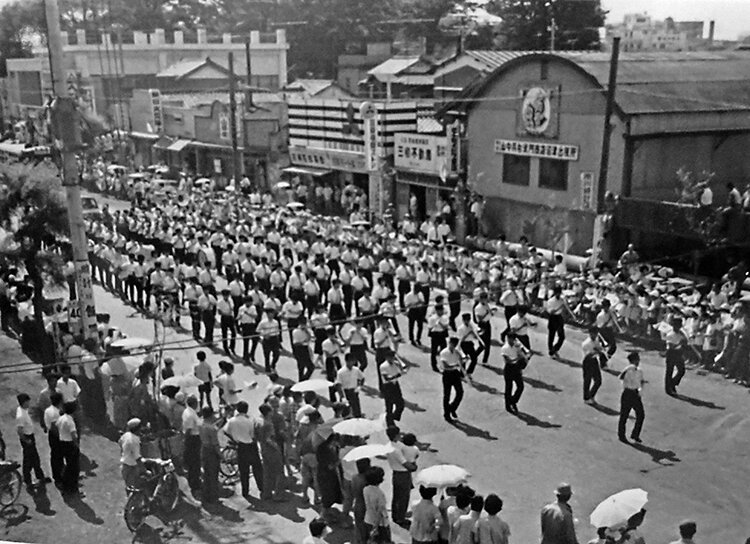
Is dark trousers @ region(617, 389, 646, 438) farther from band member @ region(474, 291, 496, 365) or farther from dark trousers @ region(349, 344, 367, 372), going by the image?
dark trousers @ region(349, 344, 367, 372)

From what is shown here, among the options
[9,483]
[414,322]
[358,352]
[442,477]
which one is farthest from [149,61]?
[442,477]

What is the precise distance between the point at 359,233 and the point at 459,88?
1391 cm

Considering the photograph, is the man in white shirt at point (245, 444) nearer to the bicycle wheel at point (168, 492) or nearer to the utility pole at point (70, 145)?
the bicycle wheel at point (168, 492)

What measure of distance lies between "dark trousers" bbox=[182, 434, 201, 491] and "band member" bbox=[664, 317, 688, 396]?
7.36 meters

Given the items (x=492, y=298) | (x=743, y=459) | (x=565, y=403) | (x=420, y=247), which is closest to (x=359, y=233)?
(x=420, y=247)

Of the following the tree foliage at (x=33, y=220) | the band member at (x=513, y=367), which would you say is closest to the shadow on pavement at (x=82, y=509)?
the band member at (x=513, y=367)

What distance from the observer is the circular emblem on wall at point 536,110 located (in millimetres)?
24344

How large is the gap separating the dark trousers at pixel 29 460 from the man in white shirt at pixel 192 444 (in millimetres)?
1955

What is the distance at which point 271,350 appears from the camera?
50.6ft

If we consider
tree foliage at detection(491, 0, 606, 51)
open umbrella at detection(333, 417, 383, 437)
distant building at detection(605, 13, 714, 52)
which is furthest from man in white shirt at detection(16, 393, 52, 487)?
tree foliage at detection(491, 0, 606, 51)

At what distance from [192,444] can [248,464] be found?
74 cm

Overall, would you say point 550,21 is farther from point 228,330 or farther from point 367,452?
point 367,452

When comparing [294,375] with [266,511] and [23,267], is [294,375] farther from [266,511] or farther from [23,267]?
[23,267]

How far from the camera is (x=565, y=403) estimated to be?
44.5ft
